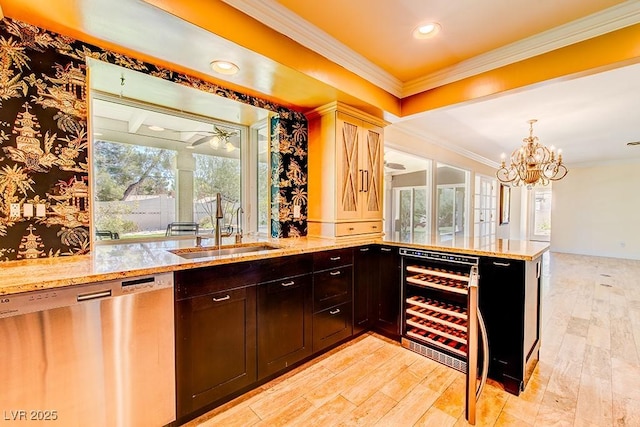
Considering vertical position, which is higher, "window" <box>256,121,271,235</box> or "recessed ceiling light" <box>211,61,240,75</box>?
"recessed ceiling light" <box>211,61,240,75</box>

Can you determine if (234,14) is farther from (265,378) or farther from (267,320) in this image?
(265,378)

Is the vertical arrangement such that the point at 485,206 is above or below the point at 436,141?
below

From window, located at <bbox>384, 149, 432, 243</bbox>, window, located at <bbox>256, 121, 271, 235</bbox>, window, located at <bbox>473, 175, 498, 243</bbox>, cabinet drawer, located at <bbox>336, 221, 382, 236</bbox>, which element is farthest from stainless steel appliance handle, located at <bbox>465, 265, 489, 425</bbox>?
window, located at <bbox>473, 175, 498, 243</bbox>

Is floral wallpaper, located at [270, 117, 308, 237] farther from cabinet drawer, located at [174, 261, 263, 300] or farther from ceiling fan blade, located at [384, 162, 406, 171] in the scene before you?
ceiling fan blade, located at [384, 162, 406, 171]

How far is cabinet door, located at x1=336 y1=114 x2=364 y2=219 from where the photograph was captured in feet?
9.01

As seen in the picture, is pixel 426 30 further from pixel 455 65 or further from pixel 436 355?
pixel 436 355

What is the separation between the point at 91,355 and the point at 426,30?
2.87 meters

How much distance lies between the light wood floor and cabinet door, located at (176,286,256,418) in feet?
0.54

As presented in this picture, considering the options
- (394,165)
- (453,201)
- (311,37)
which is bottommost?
(453,201)

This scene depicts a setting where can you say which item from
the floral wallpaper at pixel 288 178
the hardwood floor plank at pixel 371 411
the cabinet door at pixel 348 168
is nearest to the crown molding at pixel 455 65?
the cabinet door at pixel 348 168

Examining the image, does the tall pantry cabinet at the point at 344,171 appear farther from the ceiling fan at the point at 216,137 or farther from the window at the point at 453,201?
the window at the point at 453,201

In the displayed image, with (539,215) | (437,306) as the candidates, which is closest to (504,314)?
(437,306)

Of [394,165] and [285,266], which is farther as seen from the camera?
[394,165]

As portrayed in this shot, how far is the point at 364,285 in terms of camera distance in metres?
2.77
